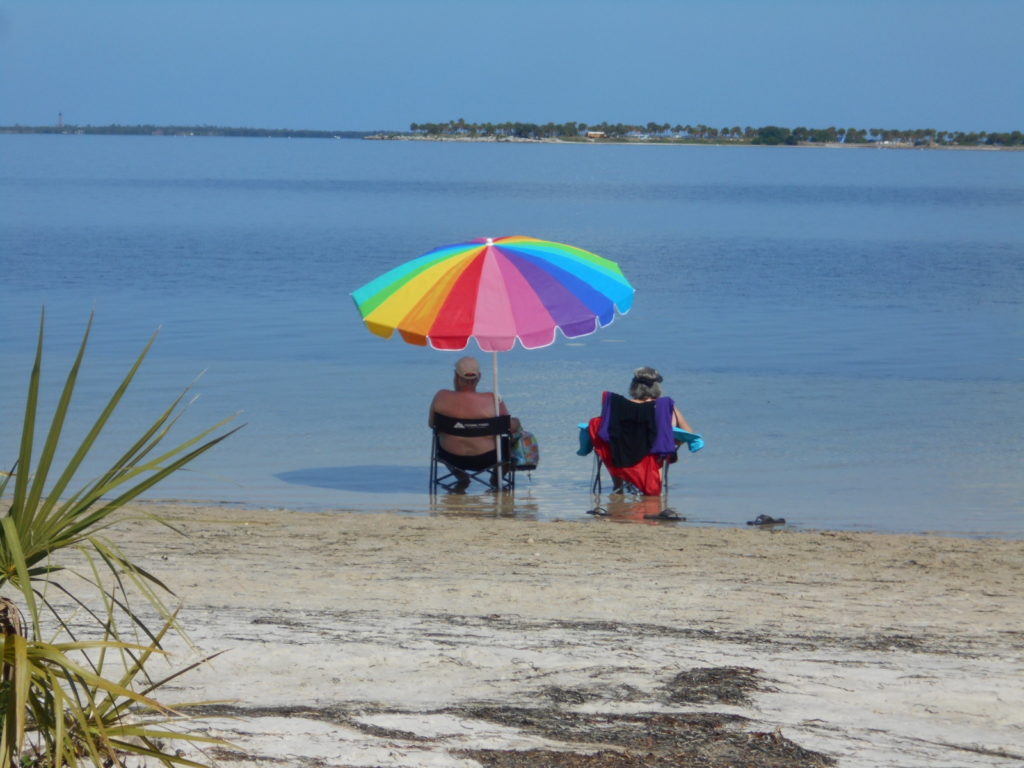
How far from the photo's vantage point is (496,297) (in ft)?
26.9

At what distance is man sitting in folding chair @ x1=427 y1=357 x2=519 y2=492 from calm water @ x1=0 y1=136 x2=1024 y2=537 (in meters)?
0.32

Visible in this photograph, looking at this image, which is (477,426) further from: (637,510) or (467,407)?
(637,510)

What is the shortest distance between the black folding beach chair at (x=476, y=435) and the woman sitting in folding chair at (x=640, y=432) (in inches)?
23.8

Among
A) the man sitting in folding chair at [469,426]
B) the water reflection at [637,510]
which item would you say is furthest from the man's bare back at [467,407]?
the water reflection at [637,510]

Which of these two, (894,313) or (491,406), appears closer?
(491,406)

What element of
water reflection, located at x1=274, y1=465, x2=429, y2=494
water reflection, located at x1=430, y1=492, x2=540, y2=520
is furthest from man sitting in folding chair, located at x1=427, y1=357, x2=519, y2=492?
water reflection, located at x1=274, y1=465, x2=429, y2=494

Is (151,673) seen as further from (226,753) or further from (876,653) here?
(876,653)

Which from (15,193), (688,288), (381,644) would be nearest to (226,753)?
(381,644)

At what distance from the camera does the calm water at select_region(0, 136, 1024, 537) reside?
32.8 ft

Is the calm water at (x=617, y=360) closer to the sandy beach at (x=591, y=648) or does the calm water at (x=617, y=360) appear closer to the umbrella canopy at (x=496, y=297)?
the sandy beach at (x=591, y=648)

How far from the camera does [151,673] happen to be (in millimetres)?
4355

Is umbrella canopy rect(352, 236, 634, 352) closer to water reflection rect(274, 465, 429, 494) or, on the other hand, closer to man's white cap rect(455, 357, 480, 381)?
man's white cap rect(455, 357, 480, 381)

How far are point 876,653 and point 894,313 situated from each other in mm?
17972

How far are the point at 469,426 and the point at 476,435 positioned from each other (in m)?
0.08
